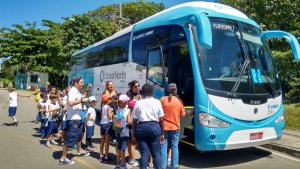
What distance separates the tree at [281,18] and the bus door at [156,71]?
8.46 meters

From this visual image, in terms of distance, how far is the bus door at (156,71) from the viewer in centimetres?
820

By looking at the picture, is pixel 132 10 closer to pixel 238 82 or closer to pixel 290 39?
pixel 290 39

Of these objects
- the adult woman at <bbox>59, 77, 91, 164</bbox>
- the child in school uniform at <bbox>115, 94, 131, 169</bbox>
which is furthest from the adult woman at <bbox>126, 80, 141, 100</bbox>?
the adult woman at <bbox>59, 77, 91, 164</bbox>

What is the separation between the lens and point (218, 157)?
7.87 meters

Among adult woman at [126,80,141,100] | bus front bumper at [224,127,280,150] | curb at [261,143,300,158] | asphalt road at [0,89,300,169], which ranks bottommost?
asphalt road at [0,89,300,169]

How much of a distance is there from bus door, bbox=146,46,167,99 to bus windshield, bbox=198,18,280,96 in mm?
1449

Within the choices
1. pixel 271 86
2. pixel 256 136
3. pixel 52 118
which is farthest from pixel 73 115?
pixel 271 86

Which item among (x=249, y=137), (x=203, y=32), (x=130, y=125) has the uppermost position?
(x=203, y=32)

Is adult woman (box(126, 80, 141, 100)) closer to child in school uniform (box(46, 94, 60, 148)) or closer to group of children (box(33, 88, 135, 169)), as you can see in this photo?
group of children (box(33, 88, 135, 169))

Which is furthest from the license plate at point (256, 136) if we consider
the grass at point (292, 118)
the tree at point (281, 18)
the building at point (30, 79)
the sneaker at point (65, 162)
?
the building at point (30, 79)

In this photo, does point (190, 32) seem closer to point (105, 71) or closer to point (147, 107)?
point (147, 107)

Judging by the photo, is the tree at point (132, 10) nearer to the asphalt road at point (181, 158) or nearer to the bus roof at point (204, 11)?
the bus roof at point (204, 11)

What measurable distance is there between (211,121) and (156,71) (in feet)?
8.00

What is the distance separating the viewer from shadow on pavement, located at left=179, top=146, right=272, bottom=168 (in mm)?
7309
